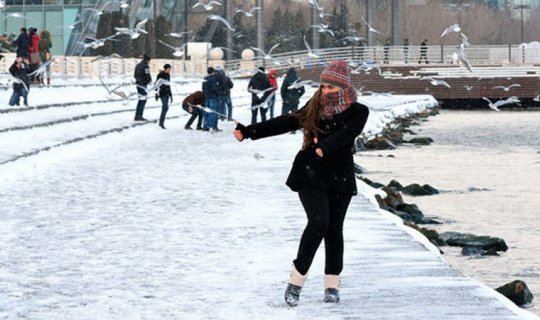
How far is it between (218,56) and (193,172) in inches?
2467

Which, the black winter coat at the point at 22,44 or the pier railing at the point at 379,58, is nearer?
the black winter coat at the point at 22,44

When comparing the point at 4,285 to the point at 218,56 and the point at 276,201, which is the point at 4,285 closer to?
the point at 276,201

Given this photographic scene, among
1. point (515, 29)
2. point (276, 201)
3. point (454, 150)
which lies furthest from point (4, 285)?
point (515, 29)

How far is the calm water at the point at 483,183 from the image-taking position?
1712cm

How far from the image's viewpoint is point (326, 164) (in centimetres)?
970

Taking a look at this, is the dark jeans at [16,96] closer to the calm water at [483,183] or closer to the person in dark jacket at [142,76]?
the person in dark jacket at [142,76]

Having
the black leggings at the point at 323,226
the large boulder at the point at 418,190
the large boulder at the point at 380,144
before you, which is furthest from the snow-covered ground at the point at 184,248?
the large boulder at the point at 380,144

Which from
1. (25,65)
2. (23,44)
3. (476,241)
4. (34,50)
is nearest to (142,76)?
(25,65)

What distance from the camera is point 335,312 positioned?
9539mm

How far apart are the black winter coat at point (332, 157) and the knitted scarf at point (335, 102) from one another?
0.04 m

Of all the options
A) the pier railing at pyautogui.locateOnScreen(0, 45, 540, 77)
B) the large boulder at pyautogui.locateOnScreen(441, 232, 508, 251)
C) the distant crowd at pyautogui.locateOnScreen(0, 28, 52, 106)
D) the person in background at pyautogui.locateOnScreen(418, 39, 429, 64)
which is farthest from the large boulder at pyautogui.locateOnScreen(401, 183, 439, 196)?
the person in background at pyautogui.locateOnScreen(418, 39, 429, 64)

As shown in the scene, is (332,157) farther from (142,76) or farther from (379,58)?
(379,58)

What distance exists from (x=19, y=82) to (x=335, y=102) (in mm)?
22736

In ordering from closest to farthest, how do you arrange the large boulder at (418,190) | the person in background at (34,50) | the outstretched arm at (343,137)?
the outstretched arm at (343,137) < the large boulder at (418,190) < the person in background at (34,50)
